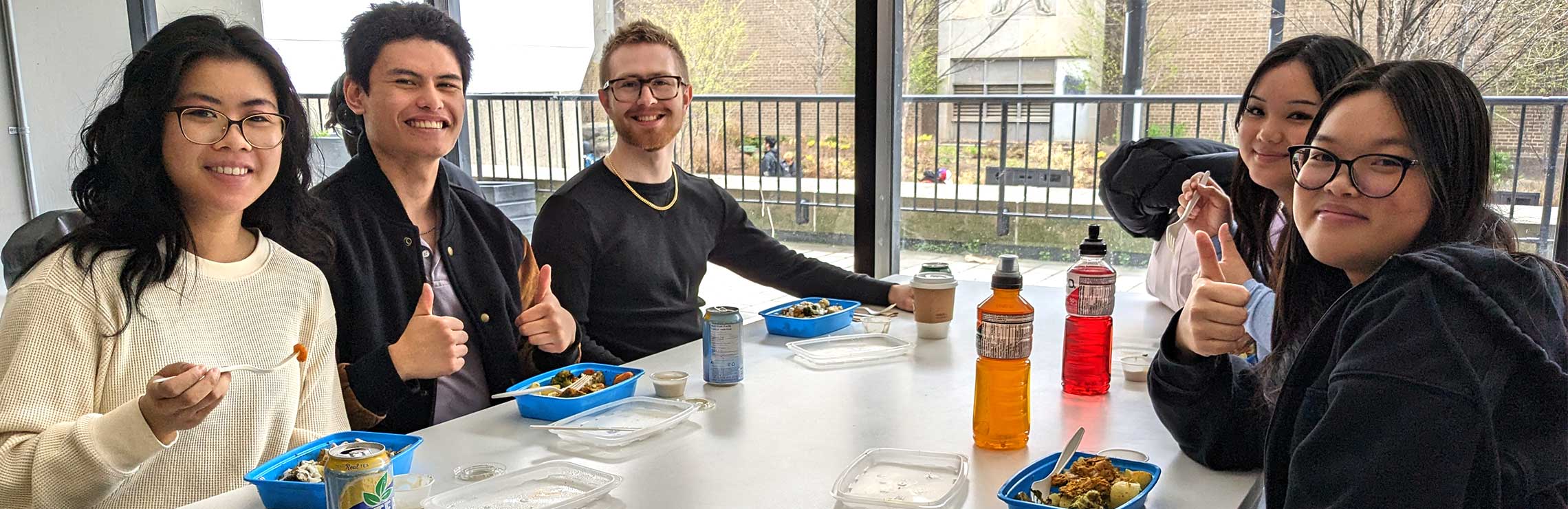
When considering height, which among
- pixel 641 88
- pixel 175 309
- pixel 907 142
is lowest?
pixel 175 309

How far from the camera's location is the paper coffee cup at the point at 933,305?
2145 mm

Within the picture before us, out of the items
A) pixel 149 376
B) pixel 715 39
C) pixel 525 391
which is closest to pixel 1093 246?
pixel 525 391

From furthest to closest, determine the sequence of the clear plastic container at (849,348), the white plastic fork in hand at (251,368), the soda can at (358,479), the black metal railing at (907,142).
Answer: the black metal railing at (907,142) → the clear plastic container at (849,348) → the white plastic fork in hand at (251,368) → the soda can at (358,479)

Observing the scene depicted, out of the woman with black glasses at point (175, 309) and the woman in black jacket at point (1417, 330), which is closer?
the woman in black jacket at point (1417, 330)

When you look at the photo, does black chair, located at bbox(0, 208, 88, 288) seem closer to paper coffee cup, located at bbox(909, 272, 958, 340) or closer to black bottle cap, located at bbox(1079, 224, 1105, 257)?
paper coffee cup, located at bbox(909, 272, 958, 340)

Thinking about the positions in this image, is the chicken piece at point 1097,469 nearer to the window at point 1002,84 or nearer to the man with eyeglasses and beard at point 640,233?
the man with eyeglasses and beard at point 640,233

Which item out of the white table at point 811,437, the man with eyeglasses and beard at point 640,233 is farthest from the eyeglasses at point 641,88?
the white table at point 811,437

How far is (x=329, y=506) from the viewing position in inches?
42.2

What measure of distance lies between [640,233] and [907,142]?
1.49 meters

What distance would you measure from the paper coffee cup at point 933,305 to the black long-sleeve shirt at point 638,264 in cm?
33

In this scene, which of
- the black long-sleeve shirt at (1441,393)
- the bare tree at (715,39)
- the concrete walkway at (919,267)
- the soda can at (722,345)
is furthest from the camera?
the bare tree at (715,39)

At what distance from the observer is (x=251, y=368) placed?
4.48 feet

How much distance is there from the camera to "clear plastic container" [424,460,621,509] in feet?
3.97

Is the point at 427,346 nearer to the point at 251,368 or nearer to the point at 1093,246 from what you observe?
the point at 251,368
